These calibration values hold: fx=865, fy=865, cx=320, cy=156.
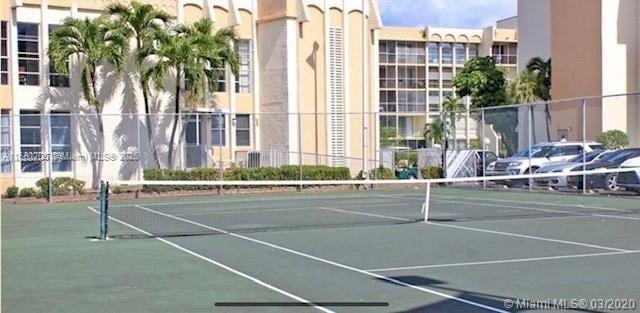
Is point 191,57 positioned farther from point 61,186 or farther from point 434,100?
point 434,100

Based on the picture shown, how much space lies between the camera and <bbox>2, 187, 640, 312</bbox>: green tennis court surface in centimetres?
976

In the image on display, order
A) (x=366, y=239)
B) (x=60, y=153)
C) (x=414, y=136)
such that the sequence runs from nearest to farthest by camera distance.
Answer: (x=366, y=239)
(x=60, y=153)
(x=414, y=136)

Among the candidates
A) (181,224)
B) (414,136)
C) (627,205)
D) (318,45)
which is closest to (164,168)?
(318,45)

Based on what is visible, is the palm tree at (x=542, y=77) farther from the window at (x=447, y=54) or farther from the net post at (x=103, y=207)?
the net post at (x=103, y=207)

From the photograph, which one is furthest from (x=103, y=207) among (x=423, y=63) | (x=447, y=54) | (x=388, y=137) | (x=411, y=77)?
(x=447, y=54)

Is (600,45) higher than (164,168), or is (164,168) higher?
(600,45)

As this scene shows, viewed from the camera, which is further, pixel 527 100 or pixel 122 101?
pixel 527 100

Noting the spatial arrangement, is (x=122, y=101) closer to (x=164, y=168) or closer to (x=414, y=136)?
(x=164, y=168)

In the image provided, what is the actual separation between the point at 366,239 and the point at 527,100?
3822 cm

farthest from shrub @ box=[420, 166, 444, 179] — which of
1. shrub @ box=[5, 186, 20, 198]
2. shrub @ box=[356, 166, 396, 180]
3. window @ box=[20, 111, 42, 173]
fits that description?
shrub @ box=[5, 186, 20, 198]

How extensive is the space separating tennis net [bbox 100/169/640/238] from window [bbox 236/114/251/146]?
7.54 m

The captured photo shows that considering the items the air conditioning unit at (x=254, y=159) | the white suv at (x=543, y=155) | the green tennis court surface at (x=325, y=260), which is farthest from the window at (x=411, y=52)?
the green tennis court surface at (x=325, y=260)

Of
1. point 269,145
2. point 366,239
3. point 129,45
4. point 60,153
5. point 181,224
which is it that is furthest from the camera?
point 269,145

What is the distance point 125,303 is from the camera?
31.8ft
